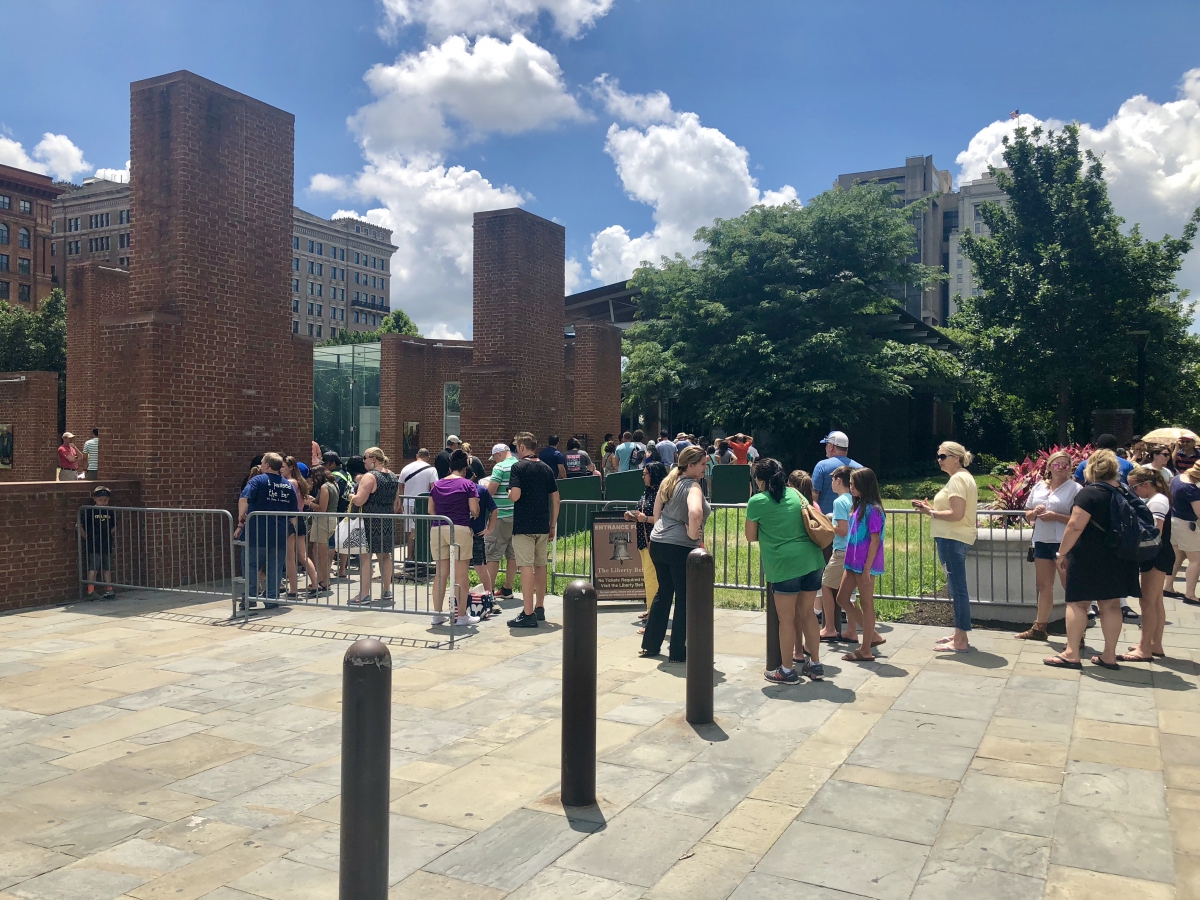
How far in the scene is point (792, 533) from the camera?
22.1ft

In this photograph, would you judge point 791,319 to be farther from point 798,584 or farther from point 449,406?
point 798,584

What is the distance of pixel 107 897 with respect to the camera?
12.1ft

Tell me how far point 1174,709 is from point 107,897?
6664 mm

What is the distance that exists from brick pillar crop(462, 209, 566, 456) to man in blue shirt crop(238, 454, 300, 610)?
7.83 metres

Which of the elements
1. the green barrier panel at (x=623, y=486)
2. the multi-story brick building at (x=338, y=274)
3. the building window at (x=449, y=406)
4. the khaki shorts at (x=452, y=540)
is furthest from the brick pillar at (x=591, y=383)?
the multi-story brick building at (x=338, y=274)

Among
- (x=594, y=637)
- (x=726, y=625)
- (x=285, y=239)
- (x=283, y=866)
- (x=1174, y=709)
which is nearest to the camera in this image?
(x=283, y=866)

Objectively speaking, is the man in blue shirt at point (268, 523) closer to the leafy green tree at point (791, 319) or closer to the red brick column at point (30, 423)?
the red brick column at point (30, 423)

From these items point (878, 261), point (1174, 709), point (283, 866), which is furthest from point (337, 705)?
point (878, 261)

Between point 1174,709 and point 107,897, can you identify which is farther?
point 1174,709

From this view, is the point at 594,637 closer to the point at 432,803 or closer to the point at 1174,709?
the point at 432,803

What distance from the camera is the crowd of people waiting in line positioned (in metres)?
6.95

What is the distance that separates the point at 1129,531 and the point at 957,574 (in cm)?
142

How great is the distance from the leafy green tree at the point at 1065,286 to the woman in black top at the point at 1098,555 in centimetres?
2008

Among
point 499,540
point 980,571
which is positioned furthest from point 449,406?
point 980,571
